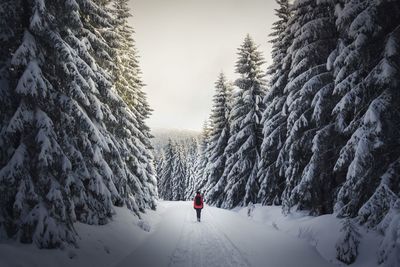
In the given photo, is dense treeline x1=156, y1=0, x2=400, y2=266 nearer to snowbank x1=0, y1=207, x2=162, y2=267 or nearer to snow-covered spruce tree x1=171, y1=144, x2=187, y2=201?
snowbank x1=0, y1=207, x2=162, y2=267

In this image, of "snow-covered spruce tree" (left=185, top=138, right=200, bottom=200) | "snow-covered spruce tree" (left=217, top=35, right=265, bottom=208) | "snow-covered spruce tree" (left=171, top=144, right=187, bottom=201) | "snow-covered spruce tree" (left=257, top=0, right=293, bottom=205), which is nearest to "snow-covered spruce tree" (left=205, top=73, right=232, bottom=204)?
"snow-covered spruce tree" (left=217, top=35, right=265, bottom=208)

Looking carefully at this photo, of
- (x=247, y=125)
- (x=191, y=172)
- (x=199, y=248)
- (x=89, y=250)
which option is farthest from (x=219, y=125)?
(x=191, y=172)

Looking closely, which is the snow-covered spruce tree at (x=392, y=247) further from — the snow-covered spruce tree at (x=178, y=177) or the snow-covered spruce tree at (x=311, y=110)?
the snow-covered spruce tree at (x=178, y=177)

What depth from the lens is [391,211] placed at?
8.00 m

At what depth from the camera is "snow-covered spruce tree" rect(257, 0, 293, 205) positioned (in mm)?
19406

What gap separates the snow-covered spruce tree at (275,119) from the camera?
19406 millimetres

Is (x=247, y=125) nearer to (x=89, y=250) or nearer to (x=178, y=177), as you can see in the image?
(x=89, y=250)

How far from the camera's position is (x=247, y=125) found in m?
26.2

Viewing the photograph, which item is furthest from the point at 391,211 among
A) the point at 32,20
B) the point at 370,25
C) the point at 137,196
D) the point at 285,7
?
the point at 285,7

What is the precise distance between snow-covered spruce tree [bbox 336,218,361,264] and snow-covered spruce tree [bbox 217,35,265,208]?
54.3 ft

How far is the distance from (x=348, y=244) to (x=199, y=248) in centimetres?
505

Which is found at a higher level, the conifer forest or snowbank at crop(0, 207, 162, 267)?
the conifer forest

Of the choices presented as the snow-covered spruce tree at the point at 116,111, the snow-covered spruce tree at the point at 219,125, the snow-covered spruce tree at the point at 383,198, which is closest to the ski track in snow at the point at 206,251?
the snow-covered spruce tree at the point at 383,198

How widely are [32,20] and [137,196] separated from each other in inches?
534
